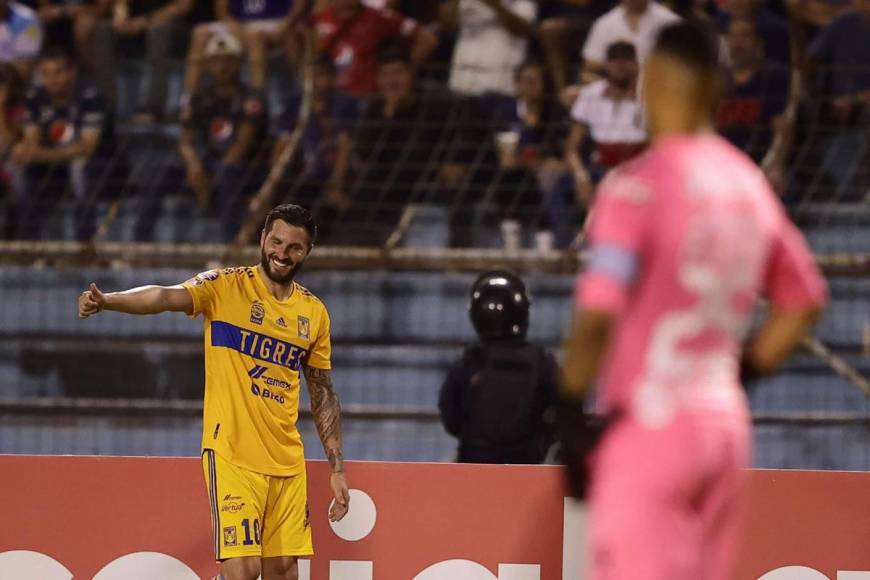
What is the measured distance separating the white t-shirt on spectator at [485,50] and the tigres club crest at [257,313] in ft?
15.8

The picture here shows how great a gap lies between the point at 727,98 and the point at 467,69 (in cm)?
183

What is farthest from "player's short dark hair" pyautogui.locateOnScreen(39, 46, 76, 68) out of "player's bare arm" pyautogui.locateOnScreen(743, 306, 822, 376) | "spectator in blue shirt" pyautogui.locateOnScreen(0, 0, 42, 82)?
"player's bare arm" pyautogui.locateOnScreen(743, 306, 822, 376)

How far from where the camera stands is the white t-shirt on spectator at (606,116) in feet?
30.2

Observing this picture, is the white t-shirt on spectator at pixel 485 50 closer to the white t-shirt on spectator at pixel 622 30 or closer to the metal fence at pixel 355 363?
the white t-shirt on spectator at pixel 622 30

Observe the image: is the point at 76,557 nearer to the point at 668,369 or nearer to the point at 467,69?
the point at 668,369

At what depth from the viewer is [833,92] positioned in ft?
31.0

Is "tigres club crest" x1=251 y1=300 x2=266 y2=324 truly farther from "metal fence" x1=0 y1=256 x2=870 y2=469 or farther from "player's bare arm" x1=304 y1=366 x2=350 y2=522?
"metal fence" x1=0 y1=256 x2=870 y2=469

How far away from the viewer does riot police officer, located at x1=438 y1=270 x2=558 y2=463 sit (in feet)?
20.7

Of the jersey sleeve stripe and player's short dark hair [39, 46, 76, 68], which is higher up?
player's short dark hair [39, 46, 76, 68]

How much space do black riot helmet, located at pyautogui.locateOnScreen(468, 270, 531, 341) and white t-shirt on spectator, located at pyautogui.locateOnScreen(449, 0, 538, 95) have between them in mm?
3639

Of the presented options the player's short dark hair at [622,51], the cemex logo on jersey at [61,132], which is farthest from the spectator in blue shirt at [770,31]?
the cemex logo on jersey at [61,132]

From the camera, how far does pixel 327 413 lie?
5.54 metres

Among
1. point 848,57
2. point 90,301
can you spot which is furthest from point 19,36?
point 90,301

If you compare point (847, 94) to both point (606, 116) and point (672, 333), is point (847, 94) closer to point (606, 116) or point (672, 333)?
point (606, 116)
